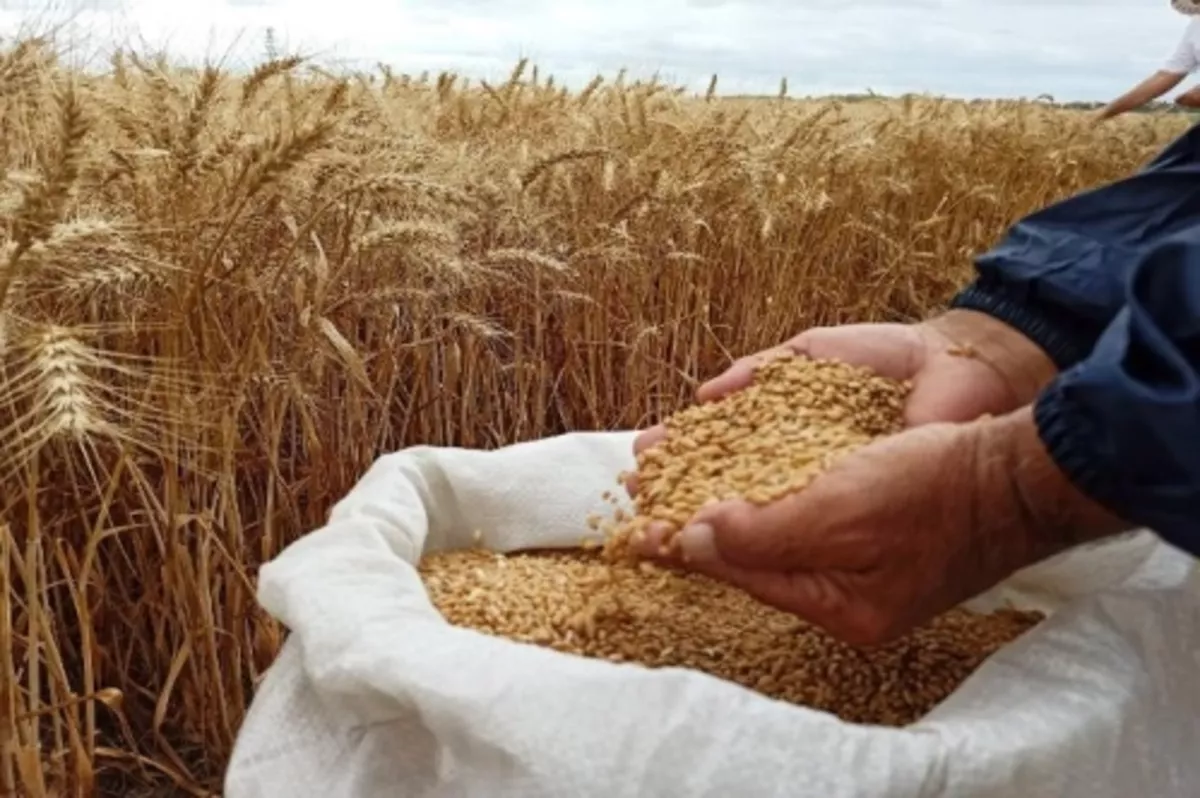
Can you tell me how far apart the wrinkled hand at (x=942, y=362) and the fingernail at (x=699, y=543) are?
250 millimetres

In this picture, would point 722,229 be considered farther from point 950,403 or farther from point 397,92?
point 950,403

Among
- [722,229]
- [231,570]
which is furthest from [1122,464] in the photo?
[722,229]

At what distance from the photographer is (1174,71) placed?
591 cm

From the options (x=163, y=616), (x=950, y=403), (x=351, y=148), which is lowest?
(x=163, y=616)

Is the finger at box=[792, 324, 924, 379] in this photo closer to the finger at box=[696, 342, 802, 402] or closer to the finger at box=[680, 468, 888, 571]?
the finger at box=[696, 342, 802, 402]

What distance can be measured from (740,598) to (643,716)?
41 cm

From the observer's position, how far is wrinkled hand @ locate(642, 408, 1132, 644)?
38.9 inches

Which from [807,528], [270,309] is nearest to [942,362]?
[807,528]

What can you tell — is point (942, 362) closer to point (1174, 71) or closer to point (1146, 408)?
point (1146, 408)

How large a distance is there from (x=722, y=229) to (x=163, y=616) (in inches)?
57.3

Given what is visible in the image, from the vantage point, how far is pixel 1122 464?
90 cm

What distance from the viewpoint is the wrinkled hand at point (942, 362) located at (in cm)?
127

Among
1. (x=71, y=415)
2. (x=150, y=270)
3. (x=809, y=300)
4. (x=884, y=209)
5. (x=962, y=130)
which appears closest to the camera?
(x=71, y=415)

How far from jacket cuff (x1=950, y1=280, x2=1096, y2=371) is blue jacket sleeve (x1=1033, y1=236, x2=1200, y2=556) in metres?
0.31
